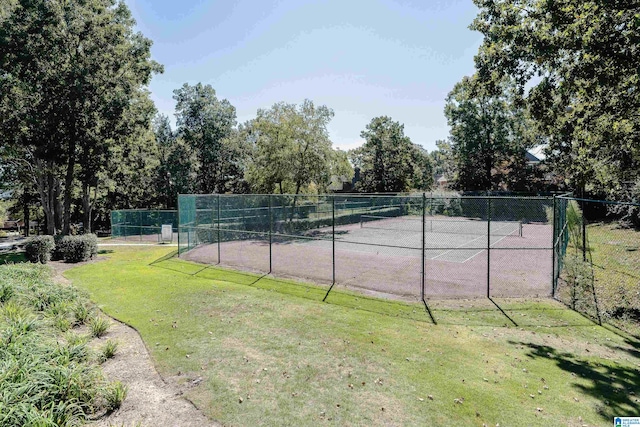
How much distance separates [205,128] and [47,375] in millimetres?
39208

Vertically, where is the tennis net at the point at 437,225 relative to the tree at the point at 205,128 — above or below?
below

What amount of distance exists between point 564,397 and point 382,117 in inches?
1644

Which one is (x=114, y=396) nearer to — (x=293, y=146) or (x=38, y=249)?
(x=38, y=249)

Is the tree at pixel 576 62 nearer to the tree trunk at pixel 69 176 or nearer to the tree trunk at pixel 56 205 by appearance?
the tree trunk at pixel 69 176

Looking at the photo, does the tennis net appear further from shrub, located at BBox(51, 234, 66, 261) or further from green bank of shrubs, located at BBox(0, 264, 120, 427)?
green bank of shrubs, located at BBox(0, 264, 120, 427)

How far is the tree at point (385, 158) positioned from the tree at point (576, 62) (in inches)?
1244

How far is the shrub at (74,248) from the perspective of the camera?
51.7 feet

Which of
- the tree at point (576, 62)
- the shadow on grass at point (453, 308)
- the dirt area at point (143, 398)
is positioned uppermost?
the tree at point (576, 62)

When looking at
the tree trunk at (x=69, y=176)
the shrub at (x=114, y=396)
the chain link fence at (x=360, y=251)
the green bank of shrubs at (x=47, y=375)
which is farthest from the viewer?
the tree trunk at (x=69, y=176)

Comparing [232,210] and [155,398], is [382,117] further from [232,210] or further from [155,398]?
[155,398]

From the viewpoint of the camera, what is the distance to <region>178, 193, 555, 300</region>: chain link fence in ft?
35.6

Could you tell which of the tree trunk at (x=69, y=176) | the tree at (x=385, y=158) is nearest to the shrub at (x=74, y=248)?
the tree trunk at (x=69, y=176)

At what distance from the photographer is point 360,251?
689 inches

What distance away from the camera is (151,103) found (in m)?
21.4
